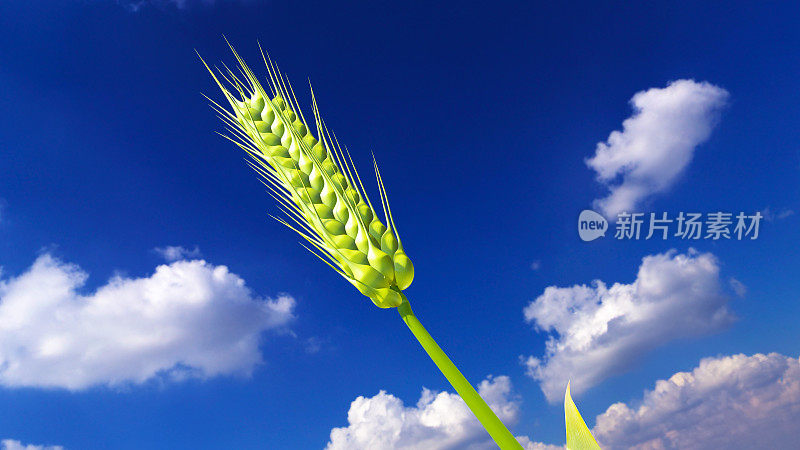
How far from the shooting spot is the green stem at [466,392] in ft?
4.80

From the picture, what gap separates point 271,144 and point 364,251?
0.89 metres

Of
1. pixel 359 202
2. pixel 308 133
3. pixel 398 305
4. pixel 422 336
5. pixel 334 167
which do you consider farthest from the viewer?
pixel 308 133

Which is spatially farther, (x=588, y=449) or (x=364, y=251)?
(x=364, y=251)

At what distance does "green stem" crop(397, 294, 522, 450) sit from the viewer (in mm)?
1464

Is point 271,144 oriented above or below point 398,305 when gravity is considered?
above

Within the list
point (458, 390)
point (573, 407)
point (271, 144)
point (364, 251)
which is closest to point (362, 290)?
point (364, 251)

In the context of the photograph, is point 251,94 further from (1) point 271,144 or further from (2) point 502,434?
(2) point 502,434

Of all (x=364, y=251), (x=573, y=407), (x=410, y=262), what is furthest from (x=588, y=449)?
(x=364, y=251)

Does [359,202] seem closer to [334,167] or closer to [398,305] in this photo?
[334,167]

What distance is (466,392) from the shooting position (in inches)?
59.9

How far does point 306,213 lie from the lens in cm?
222

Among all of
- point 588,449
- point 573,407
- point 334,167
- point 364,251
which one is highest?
point 334,167

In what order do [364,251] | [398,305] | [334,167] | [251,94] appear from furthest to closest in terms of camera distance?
[251,94] < [334,167] < [364,251] < [398,305]

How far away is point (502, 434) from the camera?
57.5 inches
